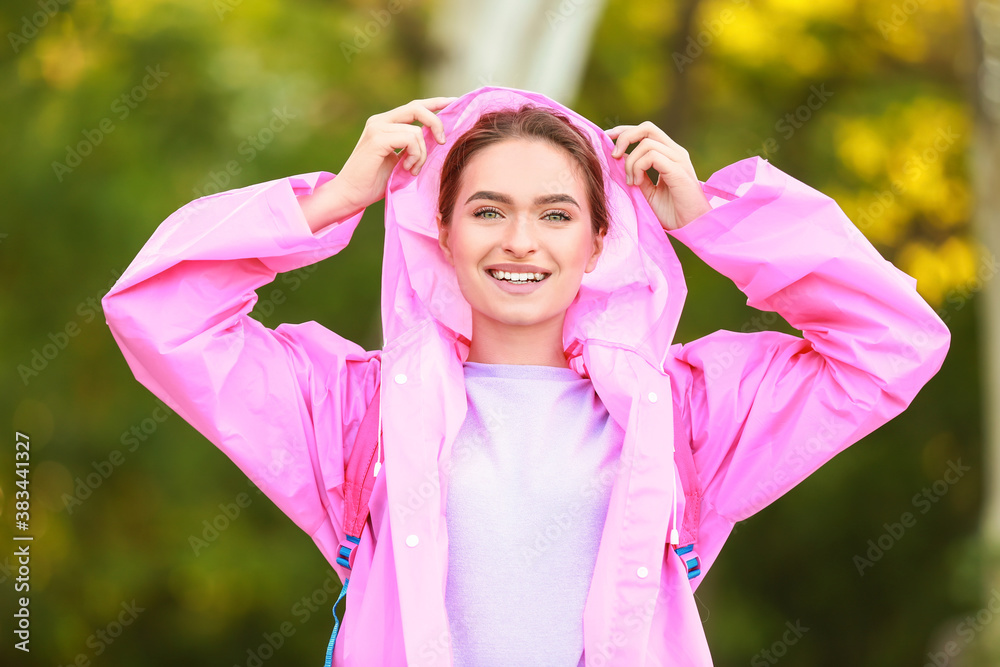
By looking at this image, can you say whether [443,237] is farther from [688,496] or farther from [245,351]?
[688,496]

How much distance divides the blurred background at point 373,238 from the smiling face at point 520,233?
2600 mm

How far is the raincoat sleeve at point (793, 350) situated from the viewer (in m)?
1.98

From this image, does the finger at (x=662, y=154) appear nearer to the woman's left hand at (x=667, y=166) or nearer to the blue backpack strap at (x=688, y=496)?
the woman's left hand at (x=667, y=166)

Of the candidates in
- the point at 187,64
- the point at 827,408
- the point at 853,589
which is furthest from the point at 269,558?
the point at 827,408

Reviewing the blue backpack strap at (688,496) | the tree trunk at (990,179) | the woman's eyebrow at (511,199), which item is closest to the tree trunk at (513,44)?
the tree trunk at (990,179)

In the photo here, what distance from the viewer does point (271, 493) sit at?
198 centimetres

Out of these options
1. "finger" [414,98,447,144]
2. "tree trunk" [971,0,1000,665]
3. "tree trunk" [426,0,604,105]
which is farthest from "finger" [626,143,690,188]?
"tree trunk" [971,0,1000,665]

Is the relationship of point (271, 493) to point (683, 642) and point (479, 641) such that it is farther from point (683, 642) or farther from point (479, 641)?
point (683, 642)

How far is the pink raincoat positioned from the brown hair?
60 millimetres

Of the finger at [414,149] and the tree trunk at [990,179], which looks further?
the tree trunk at [990,179]

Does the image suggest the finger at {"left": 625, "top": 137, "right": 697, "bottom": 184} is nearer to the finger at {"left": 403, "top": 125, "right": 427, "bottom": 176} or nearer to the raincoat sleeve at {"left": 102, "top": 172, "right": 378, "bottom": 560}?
the finger at {"left": 403, "top": 125, "right": 427, "bottom": 176}

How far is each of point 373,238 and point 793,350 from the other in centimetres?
396

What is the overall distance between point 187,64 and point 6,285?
152 centimetres

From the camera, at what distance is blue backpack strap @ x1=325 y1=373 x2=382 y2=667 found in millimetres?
1943
